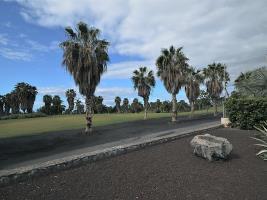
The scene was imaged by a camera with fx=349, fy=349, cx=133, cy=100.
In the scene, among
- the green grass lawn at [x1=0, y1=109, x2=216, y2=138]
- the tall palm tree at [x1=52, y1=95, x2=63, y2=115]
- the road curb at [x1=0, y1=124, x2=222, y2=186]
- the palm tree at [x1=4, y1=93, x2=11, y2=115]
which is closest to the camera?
the road curb at [x1=0, y1=124, x2=222, y2=186]

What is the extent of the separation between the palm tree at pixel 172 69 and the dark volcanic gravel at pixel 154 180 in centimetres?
4570

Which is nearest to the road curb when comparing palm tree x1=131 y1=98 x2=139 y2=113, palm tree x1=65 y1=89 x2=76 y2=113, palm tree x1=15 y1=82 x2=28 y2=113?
palm tree x1=15 y1=82 x2=28 y2=113

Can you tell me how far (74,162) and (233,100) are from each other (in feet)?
50.4

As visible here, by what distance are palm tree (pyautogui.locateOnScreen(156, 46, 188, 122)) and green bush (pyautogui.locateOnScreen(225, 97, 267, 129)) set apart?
3513 centimetres

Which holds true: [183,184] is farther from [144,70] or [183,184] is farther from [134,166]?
[144,70]

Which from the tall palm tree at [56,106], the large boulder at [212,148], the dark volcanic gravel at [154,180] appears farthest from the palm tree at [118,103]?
the dark volcanic gravel at [154,180]

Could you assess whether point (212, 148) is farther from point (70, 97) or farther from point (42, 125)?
point (70, 97)

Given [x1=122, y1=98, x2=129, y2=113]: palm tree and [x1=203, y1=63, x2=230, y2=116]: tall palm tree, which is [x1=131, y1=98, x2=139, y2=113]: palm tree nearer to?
[x1=122, y1=98, x2=129, y2=113]: palm tree

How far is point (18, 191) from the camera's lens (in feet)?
21.9

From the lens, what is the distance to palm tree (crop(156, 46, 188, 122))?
185 feet

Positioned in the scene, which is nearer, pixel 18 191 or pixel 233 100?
pixel 18 191

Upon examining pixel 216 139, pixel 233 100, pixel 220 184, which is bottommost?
pixel 220 184

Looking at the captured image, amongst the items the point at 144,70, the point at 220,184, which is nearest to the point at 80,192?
the point at 220,184

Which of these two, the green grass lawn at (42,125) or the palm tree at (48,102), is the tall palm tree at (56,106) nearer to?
the palm tree at (48,102)
